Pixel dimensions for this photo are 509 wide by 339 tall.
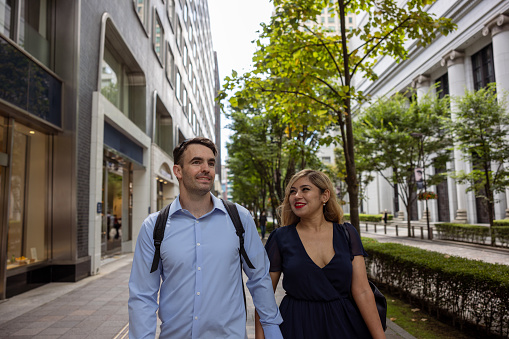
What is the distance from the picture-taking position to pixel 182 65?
97.5 feet

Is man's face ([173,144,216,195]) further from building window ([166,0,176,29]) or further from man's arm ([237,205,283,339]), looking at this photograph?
building window ([166,0,176,29])

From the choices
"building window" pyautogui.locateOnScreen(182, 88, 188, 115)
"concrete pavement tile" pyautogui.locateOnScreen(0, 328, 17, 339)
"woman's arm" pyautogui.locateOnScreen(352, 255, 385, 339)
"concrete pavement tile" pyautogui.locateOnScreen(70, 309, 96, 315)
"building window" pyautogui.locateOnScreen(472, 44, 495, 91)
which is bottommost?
"concrete pavement tile" pyautogui.locateOnScreen(70, 309, 96, 315)

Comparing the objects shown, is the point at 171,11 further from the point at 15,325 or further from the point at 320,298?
the point at 320,298

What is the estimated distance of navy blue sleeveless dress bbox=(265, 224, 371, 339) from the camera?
277cm

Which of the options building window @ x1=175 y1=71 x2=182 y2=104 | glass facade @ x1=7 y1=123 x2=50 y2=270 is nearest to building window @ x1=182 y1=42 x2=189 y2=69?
building window @ x1=175 y1=71 x2=182 y2=104

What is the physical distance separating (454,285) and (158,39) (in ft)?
64.6

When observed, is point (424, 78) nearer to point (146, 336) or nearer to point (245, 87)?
point (245, 87)

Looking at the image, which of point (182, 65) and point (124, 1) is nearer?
point (124, 1)

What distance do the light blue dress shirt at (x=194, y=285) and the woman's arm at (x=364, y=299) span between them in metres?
0.66

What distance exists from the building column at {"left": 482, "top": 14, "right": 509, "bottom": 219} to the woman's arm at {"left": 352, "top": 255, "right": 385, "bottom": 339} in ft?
94.5

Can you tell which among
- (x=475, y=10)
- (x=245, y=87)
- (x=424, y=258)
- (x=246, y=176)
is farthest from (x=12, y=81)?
(x=475, y=10)

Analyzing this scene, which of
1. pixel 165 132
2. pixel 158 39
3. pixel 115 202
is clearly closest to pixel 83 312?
pixel 115 202

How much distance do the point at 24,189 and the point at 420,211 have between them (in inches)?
1588

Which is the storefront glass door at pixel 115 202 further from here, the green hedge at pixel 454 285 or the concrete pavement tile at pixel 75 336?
the green hedge at pixel 454 285
